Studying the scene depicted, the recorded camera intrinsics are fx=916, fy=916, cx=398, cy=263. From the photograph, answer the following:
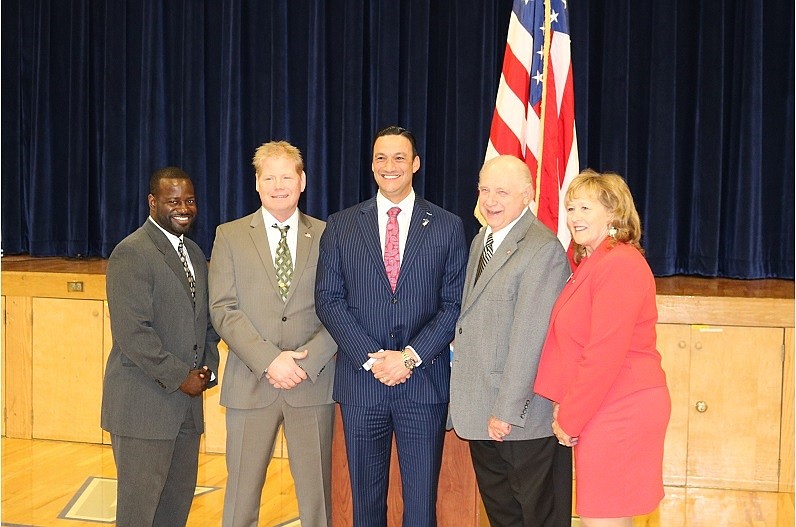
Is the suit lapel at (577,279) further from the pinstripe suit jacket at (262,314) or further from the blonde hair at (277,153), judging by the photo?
the blonde hair at (277,153)

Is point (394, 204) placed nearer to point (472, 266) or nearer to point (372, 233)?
point (372, 233)

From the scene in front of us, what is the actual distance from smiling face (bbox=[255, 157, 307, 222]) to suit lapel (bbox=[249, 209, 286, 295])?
3.3 inches

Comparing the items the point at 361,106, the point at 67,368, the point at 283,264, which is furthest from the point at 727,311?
the point at 67,368

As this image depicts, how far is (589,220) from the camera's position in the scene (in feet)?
9.21

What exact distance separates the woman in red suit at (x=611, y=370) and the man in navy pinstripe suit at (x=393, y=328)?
522 mm

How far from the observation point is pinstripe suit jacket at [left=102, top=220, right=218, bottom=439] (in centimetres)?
314

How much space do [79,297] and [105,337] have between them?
0.29 metres

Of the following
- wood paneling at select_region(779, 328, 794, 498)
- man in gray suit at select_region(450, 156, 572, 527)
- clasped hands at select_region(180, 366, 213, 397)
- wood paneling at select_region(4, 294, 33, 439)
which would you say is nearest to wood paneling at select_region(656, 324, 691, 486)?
wood paneling at select_region(779, 328, 794, 498)

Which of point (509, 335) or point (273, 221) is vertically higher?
point (273, 221)

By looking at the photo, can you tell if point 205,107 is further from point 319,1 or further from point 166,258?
point 166,258

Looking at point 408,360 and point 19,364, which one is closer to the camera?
point 408,360

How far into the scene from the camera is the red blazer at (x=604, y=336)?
2.67 m

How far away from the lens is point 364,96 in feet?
21.3

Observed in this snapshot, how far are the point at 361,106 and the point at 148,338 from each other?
362 centimetres
